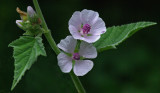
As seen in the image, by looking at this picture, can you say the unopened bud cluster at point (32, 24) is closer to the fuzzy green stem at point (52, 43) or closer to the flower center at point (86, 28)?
the fuzzy green stem at point (52, 43)

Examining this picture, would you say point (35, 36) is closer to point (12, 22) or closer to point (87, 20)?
point (87, 20)

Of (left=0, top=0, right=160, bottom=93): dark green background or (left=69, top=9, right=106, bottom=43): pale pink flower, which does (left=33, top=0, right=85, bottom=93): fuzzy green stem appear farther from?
(left=0, top=0, right=160, bottom=93): dark green background

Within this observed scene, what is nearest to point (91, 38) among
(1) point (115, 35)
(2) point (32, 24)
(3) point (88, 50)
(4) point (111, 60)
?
(3) point (88, 50)

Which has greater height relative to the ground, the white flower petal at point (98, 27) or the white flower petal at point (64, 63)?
the white flower petal at point (98, 27)

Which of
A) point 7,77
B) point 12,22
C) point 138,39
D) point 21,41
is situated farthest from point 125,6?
point 21,41

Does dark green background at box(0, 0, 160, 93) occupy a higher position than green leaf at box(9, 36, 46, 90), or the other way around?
green leaf at box(9, 36, 46, 90)

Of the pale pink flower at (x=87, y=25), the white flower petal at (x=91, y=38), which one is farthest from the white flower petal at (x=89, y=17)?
the white flower petal at (x=91, y=38)

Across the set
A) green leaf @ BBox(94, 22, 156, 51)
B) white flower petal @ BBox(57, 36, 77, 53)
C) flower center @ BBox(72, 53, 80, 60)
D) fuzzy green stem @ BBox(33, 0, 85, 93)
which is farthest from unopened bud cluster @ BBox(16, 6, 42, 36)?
green leaf @ BBox(94, 22, 156, 51)
